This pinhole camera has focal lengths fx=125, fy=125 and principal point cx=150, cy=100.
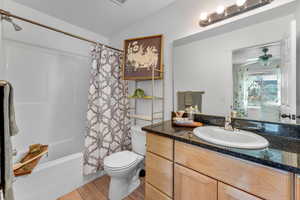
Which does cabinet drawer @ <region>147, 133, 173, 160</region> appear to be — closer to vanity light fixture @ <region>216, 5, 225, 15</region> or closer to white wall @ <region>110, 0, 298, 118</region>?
white wall @ <region>110, 0, 298, 118</region>

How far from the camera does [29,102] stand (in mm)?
1552

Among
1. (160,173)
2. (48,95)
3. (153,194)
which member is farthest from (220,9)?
(48,95)

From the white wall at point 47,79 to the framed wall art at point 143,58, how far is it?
75cm

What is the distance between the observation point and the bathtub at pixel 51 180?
1.21m

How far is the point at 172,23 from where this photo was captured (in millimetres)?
1585

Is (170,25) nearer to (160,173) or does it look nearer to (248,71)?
(248,71)

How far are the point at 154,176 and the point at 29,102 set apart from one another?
173 cm

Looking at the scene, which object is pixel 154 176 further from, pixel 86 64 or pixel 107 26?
pixel 107 26

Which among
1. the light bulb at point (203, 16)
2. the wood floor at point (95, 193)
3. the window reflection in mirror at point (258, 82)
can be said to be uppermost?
the light bulb at point (203, 16)

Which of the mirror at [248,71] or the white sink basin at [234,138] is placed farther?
the mirror at [248,71]

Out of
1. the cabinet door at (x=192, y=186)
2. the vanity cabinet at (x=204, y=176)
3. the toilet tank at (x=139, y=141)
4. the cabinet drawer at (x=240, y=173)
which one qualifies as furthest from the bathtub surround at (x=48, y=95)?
the cabinet drawer at (x=240, y=173)

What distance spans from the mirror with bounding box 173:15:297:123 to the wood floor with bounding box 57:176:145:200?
1266mm

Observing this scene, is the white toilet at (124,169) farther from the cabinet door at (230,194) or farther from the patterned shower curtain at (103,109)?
the cabinet door at (230,194)

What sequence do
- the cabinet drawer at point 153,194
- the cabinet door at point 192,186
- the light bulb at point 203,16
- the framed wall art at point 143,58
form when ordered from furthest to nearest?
the framed wall art at point 143,58 < the light bulb at point 203,16 < the cabinet drawer at point 153,194 < the cabinet door at point 192,186
